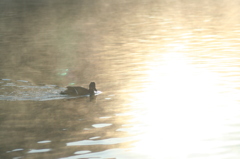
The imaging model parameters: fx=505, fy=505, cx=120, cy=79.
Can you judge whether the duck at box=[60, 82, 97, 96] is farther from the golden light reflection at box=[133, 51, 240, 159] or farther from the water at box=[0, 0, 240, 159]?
the golden light reflection at box=[133, 51, 240, 159]

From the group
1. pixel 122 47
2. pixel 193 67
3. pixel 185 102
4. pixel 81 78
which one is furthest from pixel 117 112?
pixel 122 47

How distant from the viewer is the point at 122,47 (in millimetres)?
29375

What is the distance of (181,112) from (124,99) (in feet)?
7.68

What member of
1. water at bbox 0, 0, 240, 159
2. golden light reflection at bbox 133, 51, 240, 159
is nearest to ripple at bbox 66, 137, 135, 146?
water at bbox 0, 0, 240, 159

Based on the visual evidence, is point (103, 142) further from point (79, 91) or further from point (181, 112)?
point (79, 91)

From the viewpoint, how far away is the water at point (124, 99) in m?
11.3

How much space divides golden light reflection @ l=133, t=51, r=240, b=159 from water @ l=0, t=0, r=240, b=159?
25 mm

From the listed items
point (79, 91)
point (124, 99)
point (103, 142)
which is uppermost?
point (79, 91)

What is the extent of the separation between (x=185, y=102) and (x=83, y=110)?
3.16 meters

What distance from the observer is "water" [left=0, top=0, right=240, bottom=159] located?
37.2 feet

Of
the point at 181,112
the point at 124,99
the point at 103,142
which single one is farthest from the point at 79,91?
the point at 103,142

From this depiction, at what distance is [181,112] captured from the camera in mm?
14266

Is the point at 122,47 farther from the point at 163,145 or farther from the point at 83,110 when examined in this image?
the point at 163,145

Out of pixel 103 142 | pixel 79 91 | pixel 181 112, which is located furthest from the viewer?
pixel 79 91
